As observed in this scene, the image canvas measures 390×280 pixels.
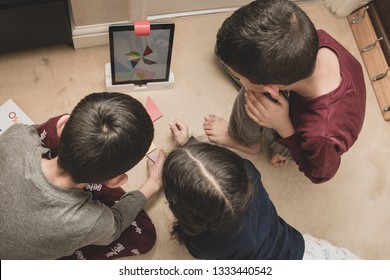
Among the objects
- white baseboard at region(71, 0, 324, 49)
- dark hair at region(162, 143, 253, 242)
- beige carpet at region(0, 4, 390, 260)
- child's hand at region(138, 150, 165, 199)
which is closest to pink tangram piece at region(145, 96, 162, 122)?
beige carpet at region(0, 4, 390, 260)

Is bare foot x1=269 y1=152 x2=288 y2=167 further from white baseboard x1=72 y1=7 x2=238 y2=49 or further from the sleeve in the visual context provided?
white baseboard x1=72 y1=7 x2=238 y2=49

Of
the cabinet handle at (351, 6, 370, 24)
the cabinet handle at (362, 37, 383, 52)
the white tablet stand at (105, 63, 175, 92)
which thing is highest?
the cabinet handle at (351, 6, 370, 24)

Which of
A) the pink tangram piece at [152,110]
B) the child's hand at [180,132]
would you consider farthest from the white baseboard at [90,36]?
the child's hand at [180,132]

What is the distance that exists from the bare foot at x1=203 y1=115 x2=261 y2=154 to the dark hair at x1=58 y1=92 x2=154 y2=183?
0.56 metres

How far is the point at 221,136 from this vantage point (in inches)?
58.2

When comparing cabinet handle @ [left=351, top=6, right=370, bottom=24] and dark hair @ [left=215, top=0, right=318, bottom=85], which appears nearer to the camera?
dark hair @ [left=215, top=0, right=318, bottom=85]

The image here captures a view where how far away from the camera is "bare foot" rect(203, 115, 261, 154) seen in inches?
58.2

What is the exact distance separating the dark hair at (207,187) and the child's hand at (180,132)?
1.35 ft

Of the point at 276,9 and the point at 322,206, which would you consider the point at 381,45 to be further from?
the point at 276,9

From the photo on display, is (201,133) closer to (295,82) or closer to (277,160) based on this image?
(277,160)

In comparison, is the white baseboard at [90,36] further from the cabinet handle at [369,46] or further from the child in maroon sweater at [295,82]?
the cabinet handle at [369,46]

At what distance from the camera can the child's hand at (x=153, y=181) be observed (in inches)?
53.5

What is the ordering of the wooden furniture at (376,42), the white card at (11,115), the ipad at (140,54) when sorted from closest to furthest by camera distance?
the ipad at (140,54)
the white card at (11,115)
the wooden furniture at (376,42)
